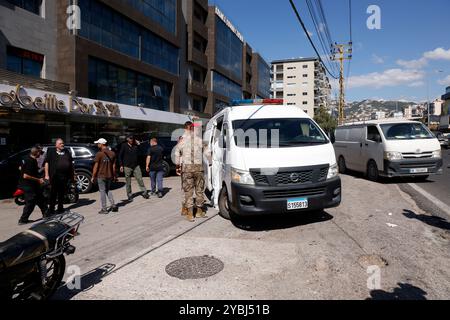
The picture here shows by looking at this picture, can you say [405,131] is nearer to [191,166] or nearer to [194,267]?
[191,166]

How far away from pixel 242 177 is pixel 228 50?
45905mm

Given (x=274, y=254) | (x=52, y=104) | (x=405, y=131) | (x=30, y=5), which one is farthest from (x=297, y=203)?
(x=30, y=5)

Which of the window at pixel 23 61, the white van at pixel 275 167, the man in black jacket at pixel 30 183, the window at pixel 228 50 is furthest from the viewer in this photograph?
the window at pixel 228 50

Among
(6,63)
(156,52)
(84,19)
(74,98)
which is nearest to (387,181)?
(74,98)

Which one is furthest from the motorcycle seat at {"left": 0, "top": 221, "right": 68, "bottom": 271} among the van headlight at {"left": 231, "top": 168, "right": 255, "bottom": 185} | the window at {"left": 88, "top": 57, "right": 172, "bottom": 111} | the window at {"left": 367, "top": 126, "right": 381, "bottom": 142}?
the window at {"left": 88, "top": 57, "right": 172, "bottom": 111}

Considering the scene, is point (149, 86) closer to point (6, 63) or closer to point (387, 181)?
point (6, 63)

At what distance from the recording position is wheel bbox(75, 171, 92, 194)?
10.8 meters

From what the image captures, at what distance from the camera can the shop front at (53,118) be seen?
14.4 m

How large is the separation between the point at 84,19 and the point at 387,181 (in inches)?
794

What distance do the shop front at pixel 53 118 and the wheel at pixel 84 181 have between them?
2.83 meters

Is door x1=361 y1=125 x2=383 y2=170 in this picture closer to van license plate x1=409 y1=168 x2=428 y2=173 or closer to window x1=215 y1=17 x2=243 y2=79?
van license plate x1=409 y1=168 x2=428 y2=173

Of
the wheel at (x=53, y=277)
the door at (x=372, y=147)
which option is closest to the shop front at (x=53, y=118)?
the wheel at (x=53, y=277)

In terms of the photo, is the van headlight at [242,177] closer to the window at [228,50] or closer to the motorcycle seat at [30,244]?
the motorcycle seat at [30,244]

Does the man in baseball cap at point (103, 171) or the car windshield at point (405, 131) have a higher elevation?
the car windshield at point (405, 131)
